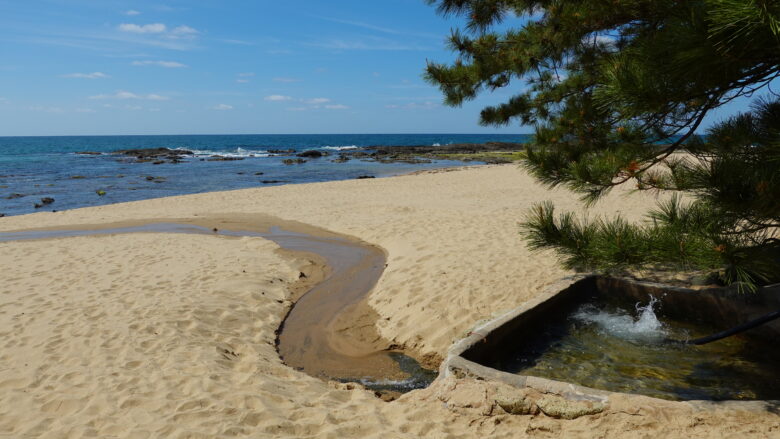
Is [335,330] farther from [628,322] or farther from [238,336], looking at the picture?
[628,322]

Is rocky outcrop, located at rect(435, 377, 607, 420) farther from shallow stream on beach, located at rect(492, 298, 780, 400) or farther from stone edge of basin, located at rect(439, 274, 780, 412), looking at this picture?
shallow stream on beach, located at rect(492, 298, 780, 400)

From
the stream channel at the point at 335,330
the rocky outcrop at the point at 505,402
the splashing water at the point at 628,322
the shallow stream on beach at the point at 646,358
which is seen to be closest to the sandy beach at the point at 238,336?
the rocky outcrop at the point at 505,402

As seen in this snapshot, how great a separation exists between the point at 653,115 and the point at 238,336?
15.2ft

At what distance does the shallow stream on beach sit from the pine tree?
102 cm

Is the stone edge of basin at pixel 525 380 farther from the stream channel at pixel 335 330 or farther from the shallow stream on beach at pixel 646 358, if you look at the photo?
the stream channel at pixel 335 330

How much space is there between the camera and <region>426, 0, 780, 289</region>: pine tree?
247 centimetres

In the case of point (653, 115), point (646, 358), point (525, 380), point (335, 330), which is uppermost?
point (653, 115)

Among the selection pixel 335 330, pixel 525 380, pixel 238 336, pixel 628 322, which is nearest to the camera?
pixel 525 380

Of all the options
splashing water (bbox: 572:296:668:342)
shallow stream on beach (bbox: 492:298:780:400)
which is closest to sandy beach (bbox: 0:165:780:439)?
shallow stream on beach (bbox: 492:298:780:400)

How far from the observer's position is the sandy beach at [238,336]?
3479 mm

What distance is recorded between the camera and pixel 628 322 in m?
5.41

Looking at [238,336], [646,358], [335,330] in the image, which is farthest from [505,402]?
[238,336]

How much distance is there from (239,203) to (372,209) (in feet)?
18.6

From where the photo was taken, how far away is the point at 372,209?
1424 cm
